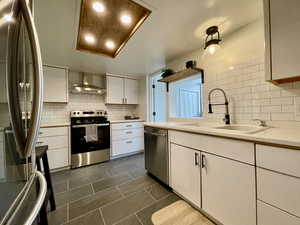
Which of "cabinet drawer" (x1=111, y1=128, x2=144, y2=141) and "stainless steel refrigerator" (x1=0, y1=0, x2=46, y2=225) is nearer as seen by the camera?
"stainless steel refrigerator" (x1=0, y1=0, x2=46, y2=225)

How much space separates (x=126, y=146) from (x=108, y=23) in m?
2.61

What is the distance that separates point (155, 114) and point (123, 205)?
2324 millimetres

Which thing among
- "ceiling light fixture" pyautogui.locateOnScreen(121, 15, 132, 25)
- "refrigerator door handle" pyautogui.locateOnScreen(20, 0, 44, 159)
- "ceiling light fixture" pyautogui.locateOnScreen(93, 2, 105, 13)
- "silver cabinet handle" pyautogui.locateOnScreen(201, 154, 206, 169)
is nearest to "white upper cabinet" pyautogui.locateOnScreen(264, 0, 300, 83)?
"silver cabinet handle" pyautogui.locateOnScreen(201, 154, 206, 169)

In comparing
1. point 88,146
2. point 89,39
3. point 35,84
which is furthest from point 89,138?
point 35,84

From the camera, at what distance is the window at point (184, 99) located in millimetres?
2600

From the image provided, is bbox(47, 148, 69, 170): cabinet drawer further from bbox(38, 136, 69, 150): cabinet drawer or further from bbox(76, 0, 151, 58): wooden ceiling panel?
bbox(76, 0, 151, 58): wooden ceiling panel

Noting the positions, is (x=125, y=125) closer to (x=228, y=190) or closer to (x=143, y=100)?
(x=143, y=100)

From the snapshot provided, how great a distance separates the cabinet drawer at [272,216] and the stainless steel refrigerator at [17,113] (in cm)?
129

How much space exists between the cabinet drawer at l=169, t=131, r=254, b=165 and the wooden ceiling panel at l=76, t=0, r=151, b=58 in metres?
1.40

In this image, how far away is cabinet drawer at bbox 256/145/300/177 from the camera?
73 centimetres

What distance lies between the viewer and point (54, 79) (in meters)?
2.66

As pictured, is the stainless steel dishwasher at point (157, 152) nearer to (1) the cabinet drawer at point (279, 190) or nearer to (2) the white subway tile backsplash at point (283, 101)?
(1) the cabinet drawer at point (279, 190)

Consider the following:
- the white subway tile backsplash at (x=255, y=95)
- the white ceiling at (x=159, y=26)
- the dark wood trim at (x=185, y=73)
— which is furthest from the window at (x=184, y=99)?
the white subway tile backsplash at (x=255, y=95)

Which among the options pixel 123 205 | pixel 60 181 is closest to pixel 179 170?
pixel 123 205
